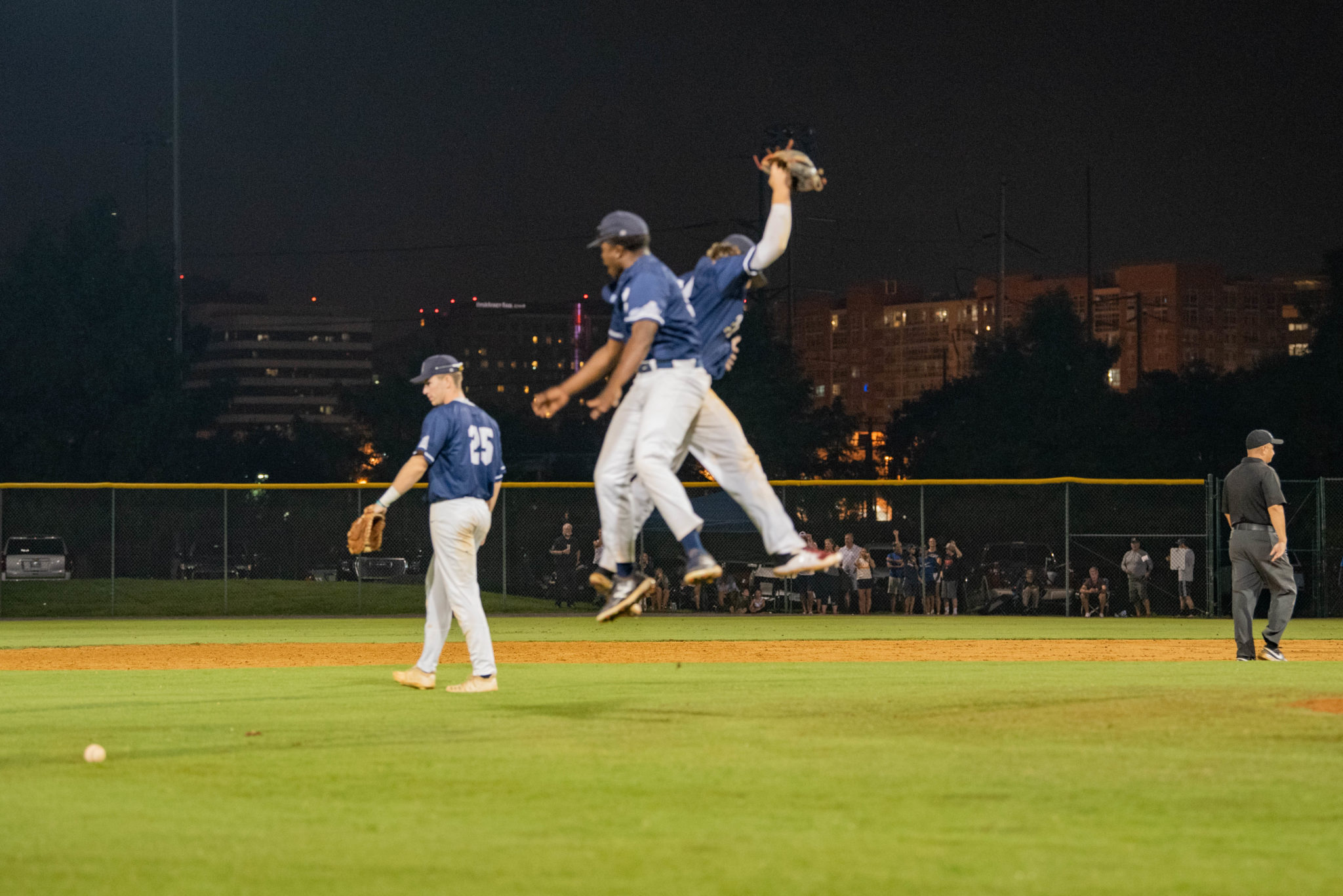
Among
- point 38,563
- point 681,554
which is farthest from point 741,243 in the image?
point 38,563

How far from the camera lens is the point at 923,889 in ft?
15.8

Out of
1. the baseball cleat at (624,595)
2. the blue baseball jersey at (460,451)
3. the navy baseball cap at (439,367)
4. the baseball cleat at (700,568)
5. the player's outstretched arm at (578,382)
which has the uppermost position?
the navy baseball cap at (439,367)

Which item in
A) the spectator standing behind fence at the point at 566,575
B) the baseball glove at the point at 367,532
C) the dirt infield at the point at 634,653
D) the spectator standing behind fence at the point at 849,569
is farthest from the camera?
the spectator standing behind fence at the point at 566,575

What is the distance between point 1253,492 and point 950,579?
14.7 metres

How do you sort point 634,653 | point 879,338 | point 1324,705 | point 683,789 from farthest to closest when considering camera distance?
point 879,338 → point 634,653 → point 1324,705 → point 683,789

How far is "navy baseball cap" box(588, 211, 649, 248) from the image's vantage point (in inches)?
331

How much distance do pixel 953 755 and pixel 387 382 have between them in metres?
→ 67.5

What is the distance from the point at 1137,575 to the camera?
27.5 m

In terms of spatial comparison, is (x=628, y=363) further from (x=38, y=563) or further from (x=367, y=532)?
(x=38, y=563)

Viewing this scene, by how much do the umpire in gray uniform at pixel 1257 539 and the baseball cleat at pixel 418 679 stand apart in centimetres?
722

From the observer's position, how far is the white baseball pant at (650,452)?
834 centimetres

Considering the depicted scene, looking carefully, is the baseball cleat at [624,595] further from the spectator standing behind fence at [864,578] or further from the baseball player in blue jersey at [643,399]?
the spectator standing behind fence at [864,578]

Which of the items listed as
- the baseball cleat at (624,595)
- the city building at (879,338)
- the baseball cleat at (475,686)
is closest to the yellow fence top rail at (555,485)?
the baseball cleat at (475,686)

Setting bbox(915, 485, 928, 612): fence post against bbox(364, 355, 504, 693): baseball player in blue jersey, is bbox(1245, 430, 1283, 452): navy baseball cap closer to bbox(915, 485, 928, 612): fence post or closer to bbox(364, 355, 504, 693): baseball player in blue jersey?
bbox(364, 355, 504, 693): baseball player in blue jersey
